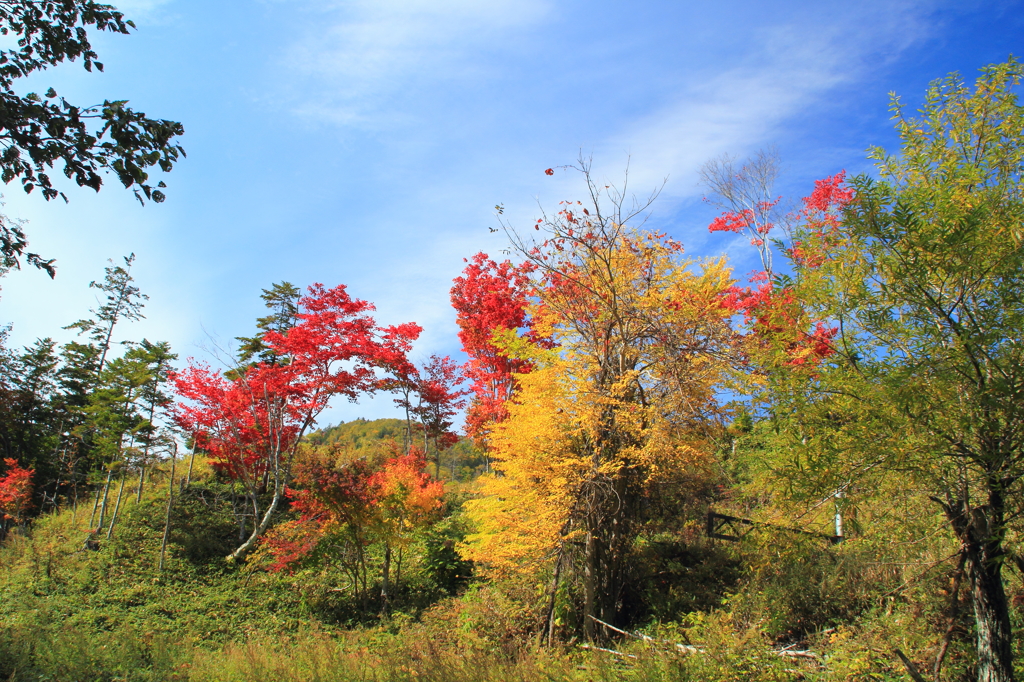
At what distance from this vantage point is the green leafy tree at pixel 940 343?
→ 407 cm

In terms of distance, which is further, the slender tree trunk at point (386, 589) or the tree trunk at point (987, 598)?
the slender tree trunk at point (386, 589)

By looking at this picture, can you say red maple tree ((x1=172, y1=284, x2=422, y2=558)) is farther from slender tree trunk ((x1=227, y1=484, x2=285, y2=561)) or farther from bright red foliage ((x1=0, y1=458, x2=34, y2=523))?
bright red foliage ((x1=0, y1=458, x2=34, y2=523))

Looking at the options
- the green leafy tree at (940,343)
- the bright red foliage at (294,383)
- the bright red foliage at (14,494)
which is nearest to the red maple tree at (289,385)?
the bright red foliage at (294,383)

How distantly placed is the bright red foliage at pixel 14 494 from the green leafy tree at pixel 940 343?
68.3 ft

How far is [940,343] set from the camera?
14.2 feet

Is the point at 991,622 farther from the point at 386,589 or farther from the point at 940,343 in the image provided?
the point at 386,589

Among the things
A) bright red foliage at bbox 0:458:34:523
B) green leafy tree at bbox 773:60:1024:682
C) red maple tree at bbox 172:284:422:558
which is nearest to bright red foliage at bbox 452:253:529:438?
red maple tree at bbox 172:284:422:558

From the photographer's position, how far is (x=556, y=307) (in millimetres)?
8742

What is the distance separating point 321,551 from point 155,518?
6318 mm

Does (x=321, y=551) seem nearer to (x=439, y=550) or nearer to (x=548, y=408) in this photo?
(x=439, y=550)

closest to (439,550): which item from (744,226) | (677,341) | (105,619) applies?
(105,619)

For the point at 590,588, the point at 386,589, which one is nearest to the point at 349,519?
the point at 386,589

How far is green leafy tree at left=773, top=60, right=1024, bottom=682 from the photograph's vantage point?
407 centimetres

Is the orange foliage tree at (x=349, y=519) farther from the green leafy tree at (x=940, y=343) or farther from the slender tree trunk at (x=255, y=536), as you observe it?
the green leafy tree at (x=940, y=343)
